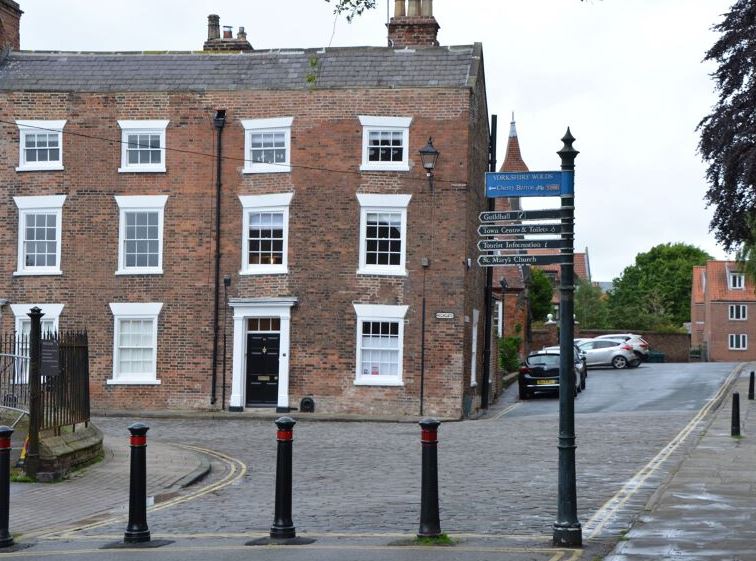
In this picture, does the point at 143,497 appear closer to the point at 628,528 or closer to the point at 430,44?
the point at 628,528

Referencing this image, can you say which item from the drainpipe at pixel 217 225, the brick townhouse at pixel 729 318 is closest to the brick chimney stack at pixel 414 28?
the drainpipe at pixel 217 225

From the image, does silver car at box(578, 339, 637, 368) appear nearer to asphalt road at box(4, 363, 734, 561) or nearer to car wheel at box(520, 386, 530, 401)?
car wheel at box(520, 386, 530, 401)

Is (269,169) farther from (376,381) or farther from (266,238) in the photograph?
(376,381)

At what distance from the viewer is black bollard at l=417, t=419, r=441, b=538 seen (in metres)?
11.0

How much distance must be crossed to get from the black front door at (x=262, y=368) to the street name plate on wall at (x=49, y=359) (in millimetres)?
16806

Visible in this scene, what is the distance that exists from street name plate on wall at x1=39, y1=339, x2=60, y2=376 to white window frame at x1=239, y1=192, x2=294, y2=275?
1679 centimetres

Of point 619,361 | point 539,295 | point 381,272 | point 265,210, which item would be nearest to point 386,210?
point 381,272

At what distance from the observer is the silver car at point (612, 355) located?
53.6 meters

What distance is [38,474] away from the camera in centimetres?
1619

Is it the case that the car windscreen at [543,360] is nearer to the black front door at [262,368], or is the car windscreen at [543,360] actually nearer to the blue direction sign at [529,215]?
the black front door at [262,368]

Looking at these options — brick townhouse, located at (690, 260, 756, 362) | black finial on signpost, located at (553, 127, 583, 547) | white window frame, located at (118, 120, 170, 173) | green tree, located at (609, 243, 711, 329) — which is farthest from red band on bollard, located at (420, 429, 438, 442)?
green tree, located at (609, 243, 711, 329)

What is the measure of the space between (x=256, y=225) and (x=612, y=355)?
24605 mm

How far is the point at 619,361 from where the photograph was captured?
53.6m

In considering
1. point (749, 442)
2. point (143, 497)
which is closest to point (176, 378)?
point (749, 442)
